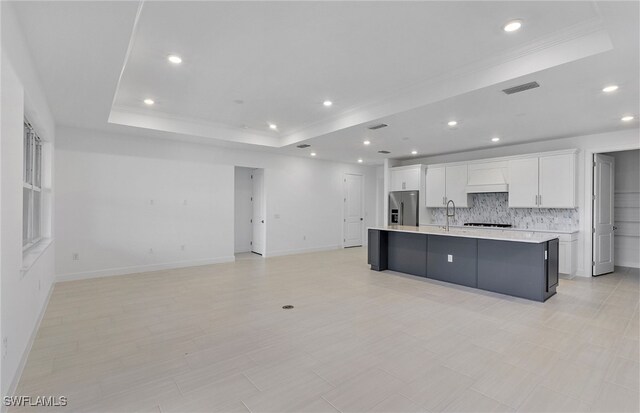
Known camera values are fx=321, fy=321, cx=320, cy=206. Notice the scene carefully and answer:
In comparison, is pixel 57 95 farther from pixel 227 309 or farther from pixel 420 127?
pixel 420 127

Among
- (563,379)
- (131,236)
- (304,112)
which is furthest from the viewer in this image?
(131,236)

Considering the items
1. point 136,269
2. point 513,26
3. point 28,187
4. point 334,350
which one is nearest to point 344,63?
point 513,26

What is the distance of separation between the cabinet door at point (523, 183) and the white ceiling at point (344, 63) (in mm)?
811

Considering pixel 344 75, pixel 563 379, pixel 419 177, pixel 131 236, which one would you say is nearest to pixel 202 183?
pixel 131 236

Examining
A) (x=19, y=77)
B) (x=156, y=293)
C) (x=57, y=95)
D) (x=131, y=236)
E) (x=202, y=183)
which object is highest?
(x=57, y=95)

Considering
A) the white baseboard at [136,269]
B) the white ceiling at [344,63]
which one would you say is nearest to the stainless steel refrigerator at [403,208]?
the white ceiling at [344,63]

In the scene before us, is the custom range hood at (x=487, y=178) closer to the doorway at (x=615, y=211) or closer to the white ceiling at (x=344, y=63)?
the white ceiling at (x=344, y=63)

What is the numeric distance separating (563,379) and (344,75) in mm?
3653

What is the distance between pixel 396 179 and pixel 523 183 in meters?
3.06

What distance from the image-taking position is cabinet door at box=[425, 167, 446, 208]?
7.94 m

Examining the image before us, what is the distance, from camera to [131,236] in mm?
6207

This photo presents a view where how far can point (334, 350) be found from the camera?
9.70ft

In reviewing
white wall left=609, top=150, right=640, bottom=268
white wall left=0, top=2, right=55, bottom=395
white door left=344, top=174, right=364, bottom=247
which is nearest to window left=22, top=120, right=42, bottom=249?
white wall left=0, top=2, right=55, bottom=395

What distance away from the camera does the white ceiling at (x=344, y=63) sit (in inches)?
104
